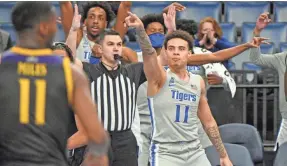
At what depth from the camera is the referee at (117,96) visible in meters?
7.36

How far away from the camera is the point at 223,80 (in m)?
9.10

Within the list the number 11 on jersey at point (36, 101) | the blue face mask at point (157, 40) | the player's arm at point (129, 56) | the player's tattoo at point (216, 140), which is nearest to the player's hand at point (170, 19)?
the blue face mask at point (157, 40)

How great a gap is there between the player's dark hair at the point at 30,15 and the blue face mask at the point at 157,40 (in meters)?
4.07

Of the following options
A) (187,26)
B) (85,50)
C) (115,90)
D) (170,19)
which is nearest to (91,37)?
(85,50)

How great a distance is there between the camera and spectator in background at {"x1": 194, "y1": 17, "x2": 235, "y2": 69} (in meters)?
9.68

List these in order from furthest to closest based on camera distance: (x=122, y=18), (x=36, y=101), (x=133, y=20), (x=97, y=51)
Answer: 1. (x=122, y=18)
2. (x=97, y=51)
3. (x=133, y=20)
4. (x=36, y=101)

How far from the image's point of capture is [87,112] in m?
4.67

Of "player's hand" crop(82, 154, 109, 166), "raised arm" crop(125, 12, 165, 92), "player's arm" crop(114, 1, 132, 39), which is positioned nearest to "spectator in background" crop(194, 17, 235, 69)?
"player's arm" crop(114, 1, 132, 39)

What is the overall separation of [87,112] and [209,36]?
521 centimetres

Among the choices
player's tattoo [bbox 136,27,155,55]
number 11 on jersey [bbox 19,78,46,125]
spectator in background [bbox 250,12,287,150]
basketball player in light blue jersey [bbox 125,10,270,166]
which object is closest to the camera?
number 11 on jersey [bbox 19,78,46,125]

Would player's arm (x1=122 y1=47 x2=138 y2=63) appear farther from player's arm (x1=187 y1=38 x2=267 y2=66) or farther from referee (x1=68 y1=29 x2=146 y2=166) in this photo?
referee (x1=68 y1=29 x2=146 y2=166)

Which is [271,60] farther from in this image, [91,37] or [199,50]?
[91,37]

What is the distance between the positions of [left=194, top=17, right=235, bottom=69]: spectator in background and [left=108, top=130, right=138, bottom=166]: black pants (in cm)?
259

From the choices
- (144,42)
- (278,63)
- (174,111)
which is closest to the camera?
(144,42)
